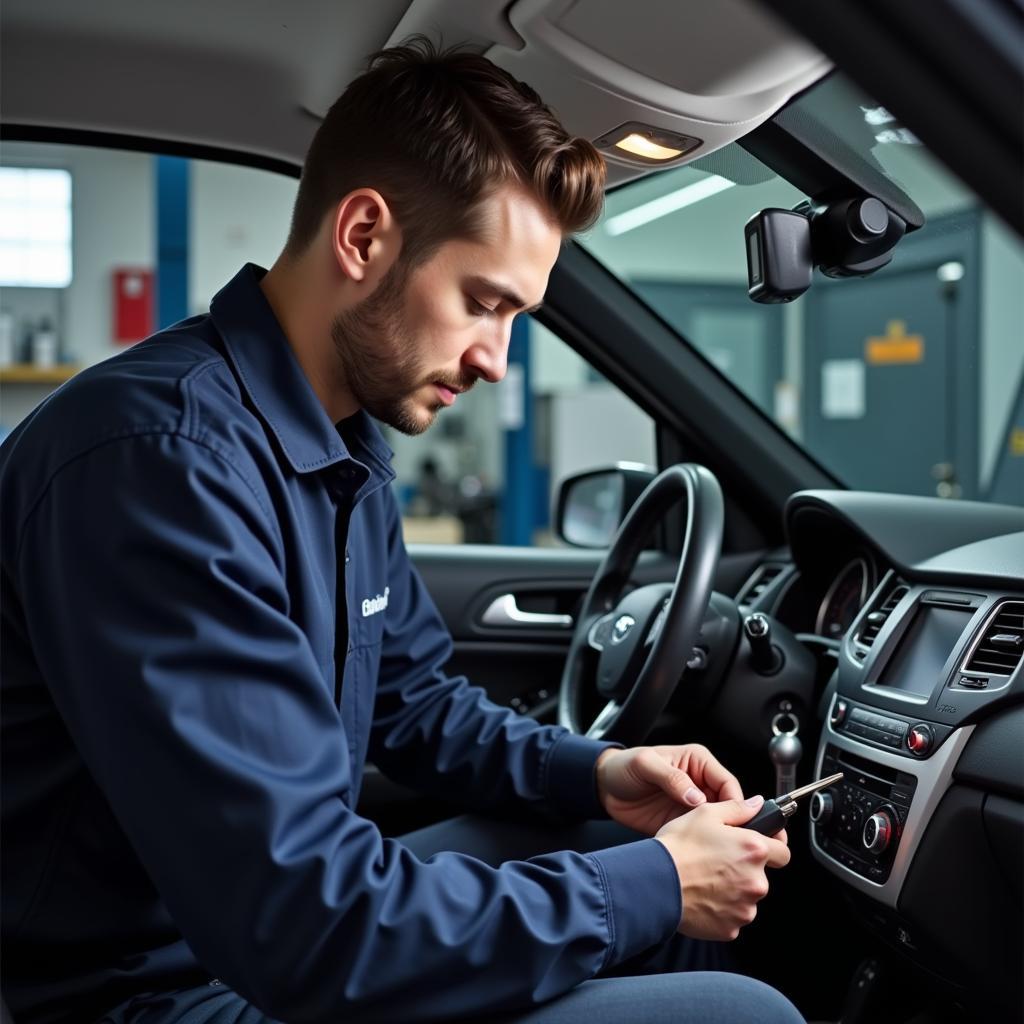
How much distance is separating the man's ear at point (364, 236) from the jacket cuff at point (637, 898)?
0.51m

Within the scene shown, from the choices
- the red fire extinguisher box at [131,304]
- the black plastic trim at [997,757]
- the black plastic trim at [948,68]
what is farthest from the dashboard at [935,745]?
the red fire extinguisher box at [131,304]

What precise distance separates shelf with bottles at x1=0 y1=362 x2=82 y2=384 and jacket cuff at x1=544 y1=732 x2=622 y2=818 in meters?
5.74

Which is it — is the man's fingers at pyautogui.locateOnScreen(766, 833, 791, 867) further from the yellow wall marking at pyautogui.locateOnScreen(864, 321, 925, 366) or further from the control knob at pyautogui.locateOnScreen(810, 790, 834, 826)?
the yellow wall marking at pyautogui.locateOnScreen(864, 321, 925, 366)

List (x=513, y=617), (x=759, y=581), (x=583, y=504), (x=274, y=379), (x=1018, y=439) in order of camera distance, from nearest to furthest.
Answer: (x=274, y=379), (x=759, y=581), (x=513, y=617), (x=583, y=504), (x=1018, y=439)

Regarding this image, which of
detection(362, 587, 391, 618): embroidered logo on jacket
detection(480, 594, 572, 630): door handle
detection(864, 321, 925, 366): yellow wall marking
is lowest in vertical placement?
detection(480, 594, 572, 630): door handle

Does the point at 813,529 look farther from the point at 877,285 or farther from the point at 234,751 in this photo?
the point at 877,285

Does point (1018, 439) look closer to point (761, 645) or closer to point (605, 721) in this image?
point (761, 645)

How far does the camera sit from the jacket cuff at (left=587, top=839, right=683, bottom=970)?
2.77ft

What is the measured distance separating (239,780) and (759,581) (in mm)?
1145

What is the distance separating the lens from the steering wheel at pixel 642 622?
1290 mm

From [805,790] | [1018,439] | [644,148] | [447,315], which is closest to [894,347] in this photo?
[1018,439]

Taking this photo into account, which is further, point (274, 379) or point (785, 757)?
point (785, 757)

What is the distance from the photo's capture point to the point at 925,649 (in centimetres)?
126

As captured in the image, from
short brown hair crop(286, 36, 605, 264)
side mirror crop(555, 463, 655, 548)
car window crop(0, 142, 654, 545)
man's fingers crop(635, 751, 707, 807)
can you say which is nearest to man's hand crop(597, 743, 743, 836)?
man's fingers crop(635, 751, 707, 807)
